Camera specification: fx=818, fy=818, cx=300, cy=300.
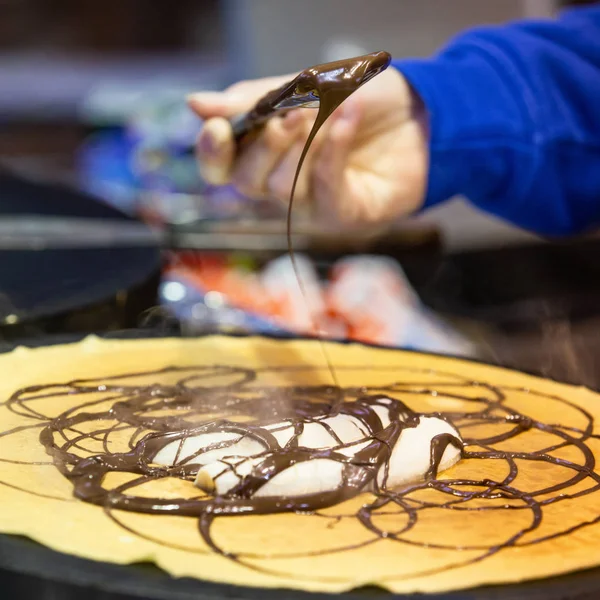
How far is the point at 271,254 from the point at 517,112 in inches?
33.9

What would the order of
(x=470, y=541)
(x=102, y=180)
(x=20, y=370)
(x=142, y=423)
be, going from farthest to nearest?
(x=102, y=180) → (x=20, y=370) → (x=142, y=423) → (x=470, y=541)

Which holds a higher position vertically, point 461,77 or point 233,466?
point 461,77

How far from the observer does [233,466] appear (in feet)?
3.21

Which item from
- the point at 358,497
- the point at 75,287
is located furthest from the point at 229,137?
the point at 358,497

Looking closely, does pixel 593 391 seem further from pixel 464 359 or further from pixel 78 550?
pixel 78 550

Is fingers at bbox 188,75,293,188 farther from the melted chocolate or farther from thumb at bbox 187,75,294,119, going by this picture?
the melted chocolate

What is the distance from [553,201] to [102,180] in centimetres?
253

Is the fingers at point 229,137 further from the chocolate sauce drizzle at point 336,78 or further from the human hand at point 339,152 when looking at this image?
the chocolate sauce drizzle at point 336,78

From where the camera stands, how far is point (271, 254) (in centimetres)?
255

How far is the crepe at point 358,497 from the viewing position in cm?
80

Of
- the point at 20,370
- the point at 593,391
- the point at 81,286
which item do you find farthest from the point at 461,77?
the point at 20,370

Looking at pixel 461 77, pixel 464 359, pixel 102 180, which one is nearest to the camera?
pixel 464 359

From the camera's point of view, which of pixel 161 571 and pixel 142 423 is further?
pixel 142 423

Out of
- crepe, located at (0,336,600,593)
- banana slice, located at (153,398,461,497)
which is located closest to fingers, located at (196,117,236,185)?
crepe, located at (0,336,600,593)
